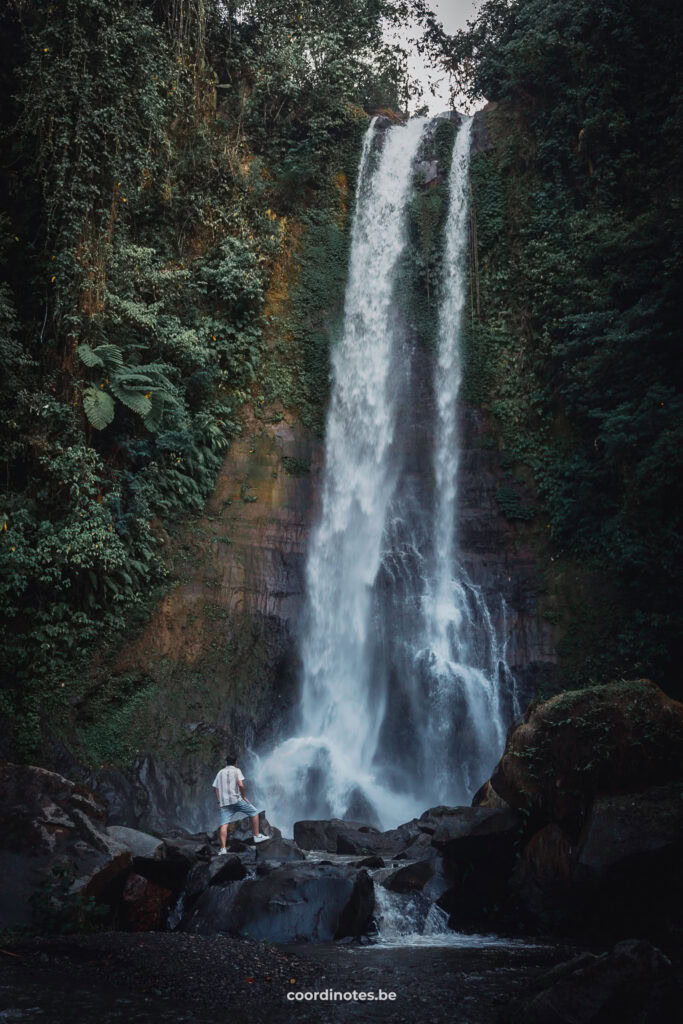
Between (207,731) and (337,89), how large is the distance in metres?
16.7

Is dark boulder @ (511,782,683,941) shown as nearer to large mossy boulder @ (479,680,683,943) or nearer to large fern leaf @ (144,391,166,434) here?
large mossy boulder @ (479,680,683,943)

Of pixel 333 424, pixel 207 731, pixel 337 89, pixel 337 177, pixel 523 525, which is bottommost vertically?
pixel 207 731

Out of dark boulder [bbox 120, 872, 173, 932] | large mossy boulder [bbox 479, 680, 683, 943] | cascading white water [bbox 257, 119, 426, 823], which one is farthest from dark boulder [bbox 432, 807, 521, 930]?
cascading white water [bbox 257, 119, 426, 823]

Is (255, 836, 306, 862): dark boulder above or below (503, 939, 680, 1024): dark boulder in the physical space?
above

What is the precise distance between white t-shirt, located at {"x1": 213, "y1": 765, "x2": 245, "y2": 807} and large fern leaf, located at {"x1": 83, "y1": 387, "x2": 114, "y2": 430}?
6249mm

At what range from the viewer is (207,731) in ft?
42.0

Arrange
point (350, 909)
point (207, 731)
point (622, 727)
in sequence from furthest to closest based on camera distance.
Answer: point (207, 731), point (622, 727), point (350, 909)

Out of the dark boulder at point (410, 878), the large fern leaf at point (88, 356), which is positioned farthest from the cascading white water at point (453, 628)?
the large fern leaf at point (88, 356)

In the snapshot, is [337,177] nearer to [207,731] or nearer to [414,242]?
[414,242]

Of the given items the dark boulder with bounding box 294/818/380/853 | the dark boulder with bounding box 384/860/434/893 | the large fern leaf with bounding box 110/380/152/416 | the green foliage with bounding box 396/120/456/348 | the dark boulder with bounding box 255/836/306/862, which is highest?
the green foliage with bounding box 396/120/456/348

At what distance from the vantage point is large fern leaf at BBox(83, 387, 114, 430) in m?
12.7

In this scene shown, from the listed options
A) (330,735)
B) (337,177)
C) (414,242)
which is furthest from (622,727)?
(337,177)

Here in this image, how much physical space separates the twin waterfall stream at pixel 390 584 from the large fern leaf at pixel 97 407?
496cm

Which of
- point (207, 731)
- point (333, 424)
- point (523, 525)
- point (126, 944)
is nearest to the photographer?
point (126, 944)
